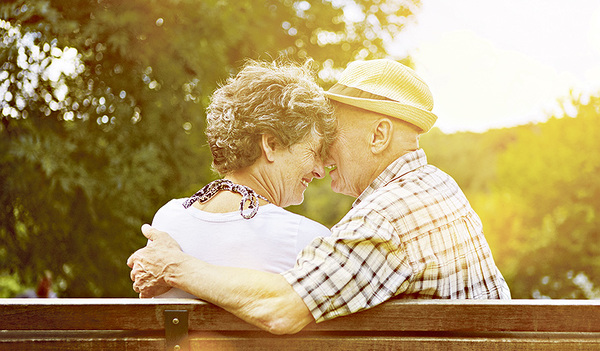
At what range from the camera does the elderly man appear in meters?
1.83

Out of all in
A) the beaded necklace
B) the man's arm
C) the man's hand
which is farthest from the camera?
the beaded necklace

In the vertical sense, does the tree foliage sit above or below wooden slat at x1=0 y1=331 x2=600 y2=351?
below

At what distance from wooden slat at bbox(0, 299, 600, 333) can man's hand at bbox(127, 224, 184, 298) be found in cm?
19

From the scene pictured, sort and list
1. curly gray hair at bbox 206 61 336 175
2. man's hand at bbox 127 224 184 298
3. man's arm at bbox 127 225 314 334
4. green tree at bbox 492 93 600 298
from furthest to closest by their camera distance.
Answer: green tree at bbox 492 93 600 298
curly gray hair at bbox 206 61 336 175
man's hand at bbox 127 224 184 298
man's arm at bbox 127 225 314 334

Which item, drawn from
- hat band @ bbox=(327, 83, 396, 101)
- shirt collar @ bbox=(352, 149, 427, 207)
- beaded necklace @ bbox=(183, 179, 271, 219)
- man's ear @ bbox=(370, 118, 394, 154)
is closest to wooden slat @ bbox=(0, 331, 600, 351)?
beaded necklace @ bbox=(183, 179, 271, 219)

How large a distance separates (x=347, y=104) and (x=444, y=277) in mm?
889

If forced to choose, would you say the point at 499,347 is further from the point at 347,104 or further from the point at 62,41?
the point at 62,41

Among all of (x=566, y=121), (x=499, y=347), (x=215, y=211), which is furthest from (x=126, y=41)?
(x=566, y=121)

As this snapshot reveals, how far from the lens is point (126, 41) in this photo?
7.49 meters

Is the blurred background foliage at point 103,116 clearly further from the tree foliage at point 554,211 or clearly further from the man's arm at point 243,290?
the tree foliage at point 554,211

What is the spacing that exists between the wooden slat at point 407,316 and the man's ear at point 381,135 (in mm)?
899

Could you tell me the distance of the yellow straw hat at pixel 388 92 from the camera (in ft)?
8.41

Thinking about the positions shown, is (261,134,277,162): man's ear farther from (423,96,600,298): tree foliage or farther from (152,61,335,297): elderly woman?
(423,96,600,298): tree foliage

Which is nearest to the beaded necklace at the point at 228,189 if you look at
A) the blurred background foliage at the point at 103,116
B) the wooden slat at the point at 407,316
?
the wooden slat at the point at 407,316
